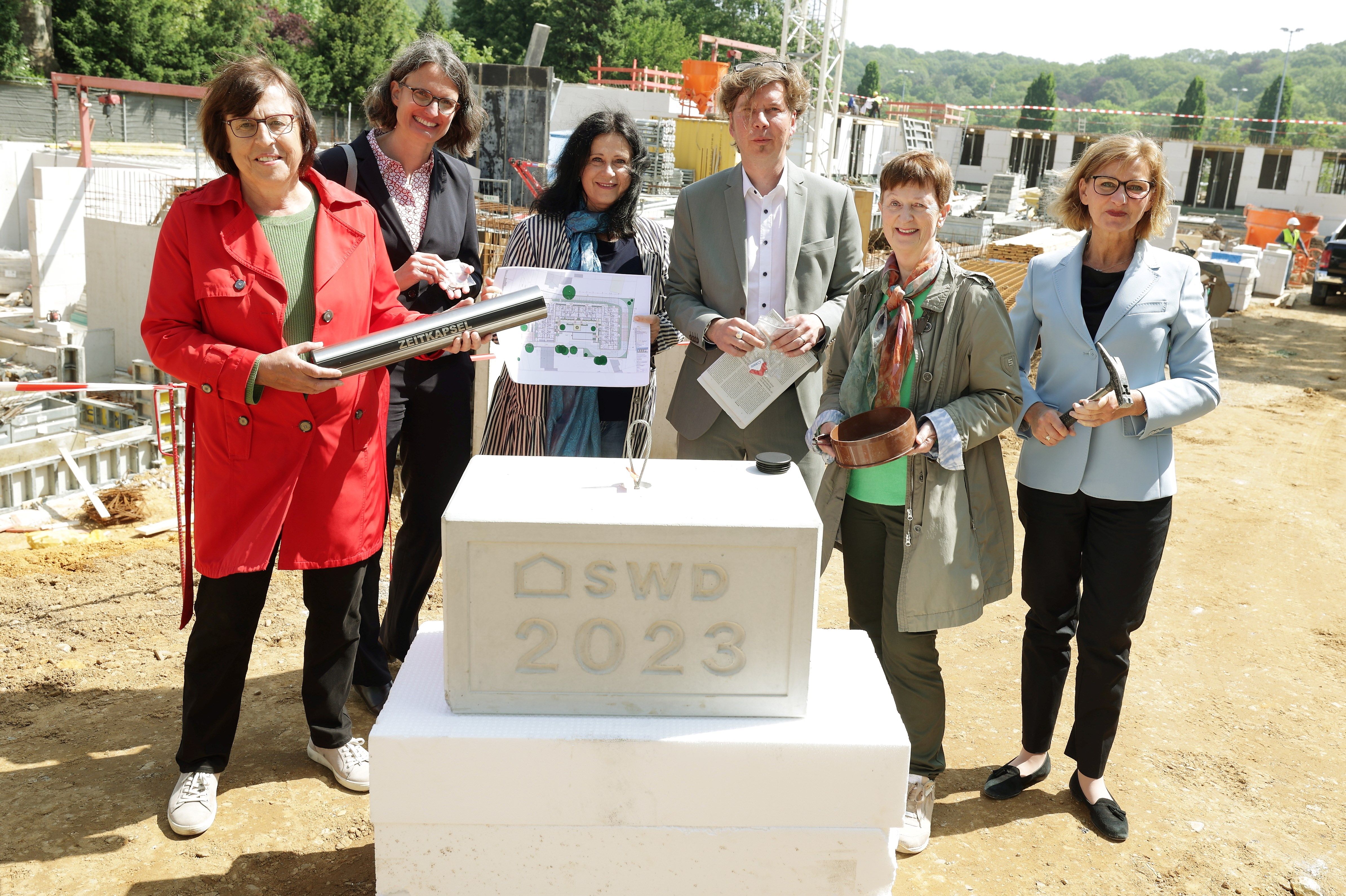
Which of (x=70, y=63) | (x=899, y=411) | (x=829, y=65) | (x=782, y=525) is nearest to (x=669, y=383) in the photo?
(x=899, y=411)

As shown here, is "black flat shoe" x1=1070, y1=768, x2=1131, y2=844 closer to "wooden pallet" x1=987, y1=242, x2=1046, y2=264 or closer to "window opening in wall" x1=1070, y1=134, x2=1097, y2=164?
"wooden pallet" x1=987, y1=242, x2=1046, y2=264

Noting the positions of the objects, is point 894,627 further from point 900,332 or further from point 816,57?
point 816,57

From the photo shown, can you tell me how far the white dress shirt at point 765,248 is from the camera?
371cm

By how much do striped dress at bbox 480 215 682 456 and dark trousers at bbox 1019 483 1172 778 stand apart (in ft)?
4.61

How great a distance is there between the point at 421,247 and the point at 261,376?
40.8 inches

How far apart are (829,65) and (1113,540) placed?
2572 centimetres

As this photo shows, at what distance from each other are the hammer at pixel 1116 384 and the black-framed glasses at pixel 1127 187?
50cm

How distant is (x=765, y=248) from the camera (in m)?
3.72

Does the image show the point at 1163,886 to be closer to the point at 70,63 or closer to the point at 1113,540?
the point at 1113,540

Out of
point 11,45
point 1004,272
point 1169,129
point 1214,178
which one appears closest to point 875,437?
point 1004,272

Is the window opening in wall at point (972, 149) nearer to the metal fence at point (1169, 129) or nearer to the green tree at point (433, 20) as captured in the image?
the metal fence at point (1169, 129)

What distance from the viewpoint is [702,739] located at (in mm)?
2242

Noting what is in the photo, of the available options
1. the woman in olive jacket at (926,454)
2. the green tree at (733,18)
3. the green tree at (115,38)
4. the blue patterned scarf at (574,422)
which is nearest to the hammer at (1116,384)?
the woman in olive jacket at (926,454)

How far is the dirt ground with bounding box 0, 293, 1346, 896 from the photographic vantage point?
309 cm
